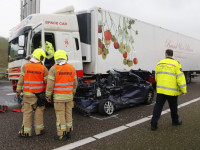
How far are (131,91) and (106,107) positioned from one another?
53.6 inches

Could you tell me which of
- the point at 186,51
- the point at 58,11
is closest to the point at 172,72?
the point at 58,11

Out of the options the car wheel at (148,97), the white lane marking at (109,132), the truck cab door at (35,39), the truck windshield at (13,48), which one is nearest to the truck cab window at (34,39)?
the truck cab door at (35,39)

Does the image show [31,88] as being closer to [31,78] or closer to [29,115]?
[31,78]

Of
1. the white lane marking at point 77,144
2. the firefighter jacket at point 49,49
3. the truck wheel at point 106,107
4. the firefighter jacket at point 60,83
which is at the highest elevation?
the firefighter jacket at point 49,49

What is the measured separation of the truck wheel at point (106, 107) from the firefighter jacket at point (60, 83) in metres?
1.73

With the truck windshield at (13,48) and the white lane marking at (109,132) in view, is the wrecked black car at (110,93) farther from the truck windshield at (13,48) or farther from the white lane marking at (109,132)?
the truck windshield at (13,48)

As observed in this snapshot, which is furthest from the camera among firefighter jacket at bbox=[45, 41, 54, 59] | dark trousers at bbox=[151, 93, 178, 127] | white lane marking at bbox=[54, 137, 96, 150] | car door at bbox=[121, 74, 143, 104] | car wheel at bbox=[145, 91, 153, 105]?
car wheel at bbox=[145, 91, 153, 105]

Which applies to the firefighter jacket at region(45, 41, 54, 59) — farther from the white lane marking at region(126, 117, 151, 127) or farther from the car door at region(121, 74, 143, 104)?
the white lane marking at region(126, 117, 151, 127)

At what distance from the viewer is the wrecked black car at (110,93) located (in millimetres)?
5613

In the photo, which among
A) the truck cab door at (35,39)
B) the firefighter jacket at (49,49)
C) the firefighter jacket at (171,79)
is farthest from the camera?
the firefighter jacket at (49,49)

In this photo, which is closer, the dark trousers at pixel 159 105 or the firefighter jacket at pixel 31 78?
the firefighter jacket at pixel 31 78

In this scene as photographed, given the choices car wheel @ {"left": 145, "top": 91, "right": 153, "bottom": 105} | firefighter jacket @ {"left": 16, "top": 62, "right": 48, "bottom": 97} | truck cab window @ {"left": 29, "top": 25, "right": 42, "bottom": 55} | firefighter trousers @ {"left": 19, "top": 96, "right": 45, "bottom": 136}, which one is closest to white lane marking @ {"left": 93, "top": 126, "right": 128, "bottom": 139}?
firefighter trousers @ {"left": 19, "top": 96, "right": 45, "bottom": 136}

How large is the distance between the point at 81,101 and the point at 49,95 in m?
1.95

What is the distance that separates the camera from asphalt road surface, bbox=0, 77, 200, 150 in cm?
358
